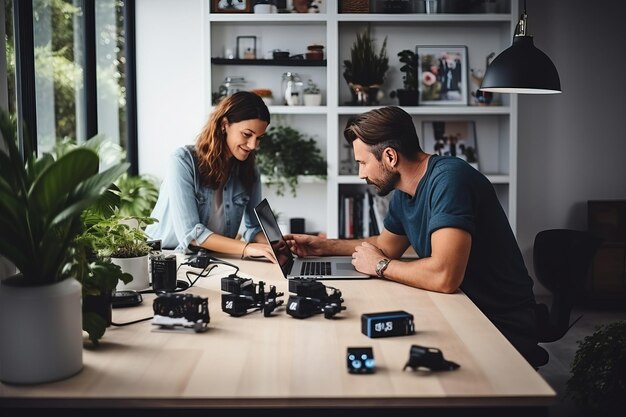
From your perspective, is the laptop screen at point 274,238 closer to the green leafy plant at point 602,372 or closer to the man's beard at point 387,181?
the man's beard at point 387,181

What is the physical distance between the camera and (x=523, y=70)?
2.95 m

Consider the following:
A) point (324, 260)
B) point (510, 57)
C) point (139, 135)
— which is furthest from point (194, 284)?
point (139, 135)

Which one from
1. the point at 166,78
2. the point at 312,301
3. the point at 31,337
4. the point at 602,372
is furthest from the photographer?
the point at 166,78

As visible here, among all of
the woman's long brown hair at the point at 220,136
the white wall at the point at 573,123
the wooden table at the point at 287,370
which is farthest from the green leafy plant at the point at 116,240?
the white wall at the point at 573,123

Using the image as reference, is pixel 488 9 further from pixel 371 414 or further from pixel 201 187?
pixel 371 414

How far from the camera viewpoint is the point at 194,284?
2.26 m

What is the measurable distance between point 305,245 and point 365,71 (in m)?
2.05

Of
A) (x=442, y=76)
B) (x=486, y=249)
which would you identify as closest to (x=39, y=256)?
(x=486, y=249)

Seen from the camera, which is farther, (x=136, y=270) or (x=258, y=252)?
(x=258, y=252)

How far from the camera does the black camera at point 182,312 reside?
171cm

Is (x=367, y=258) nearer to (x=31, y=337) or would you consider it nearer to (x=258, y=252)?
(x=258, y=252)

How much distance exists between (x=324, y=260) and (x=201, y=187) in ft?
2.16

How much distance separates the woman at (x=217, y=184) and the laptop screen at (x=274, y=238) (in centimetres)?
17

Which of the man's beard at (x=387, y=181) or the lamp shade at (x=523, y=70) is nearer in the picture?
the man's beard at (x=387, y=181)
